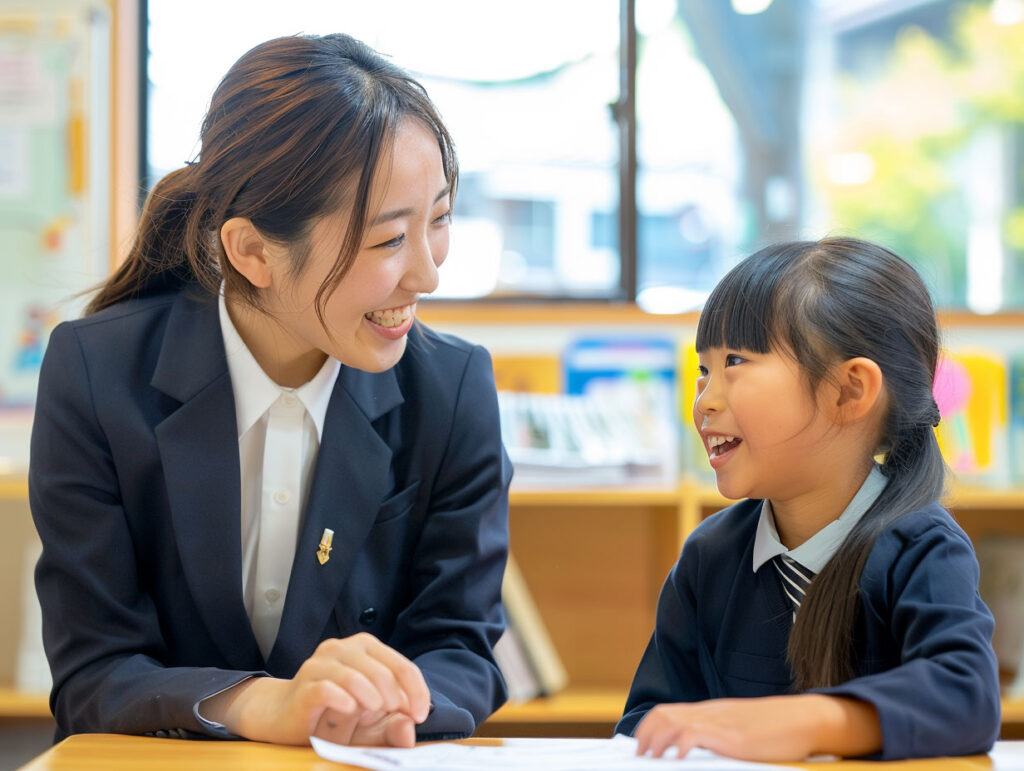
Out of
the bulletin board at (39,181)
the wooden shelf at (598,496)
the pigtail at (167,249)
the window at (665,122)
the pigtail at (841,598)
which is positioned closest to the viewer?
the pigtail at (841,598)

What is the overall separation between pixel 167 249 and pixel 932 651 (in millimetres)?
870

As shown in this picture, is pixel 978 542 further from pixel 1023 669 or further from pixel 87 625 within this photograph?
pixel 87 625

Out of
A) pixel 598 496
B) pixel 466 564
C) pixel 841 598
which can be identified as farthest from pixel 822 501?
Result: pixel 598 496

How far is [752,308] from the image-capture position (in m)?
1.09

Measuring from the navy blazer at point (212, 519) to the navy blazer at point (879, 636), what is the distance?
19 centimetres

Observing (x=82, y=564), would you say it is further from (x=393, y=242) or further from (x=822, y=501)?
(x=822, y=501)

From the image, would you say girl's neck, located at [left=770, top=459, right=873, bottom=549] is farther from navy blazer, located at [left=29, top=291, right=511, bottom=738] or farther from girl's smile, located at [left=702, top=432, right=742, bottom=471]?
navy blazer, located at [left=29, top=291, right=511, bottom=738]

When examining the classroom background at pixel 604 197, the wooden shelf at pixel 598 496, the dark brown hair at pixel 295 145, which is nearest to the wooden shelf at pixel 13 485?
the classroom background at pixel 604 197

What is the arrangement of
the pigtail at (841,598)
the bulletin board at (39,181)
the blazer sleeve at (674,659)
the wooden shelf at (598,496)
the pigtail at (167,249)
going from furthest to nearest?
the bulletin board at (39,181) < the wooden shelf at (598,496) < the pigtail at (167,249) < the blazer sleeve at (674,659) < the pigtail at (841,598)

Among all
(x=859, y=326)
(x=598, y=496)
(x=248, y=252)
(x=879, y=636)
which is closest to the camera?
(x=879, y=636)

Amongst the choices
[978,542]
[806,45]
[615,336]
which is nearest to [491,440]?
[615,336]

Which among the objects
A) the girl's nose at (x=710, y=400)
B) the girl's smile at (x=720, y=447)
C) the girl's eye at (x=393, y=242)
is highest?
the girl's eye at (x=393, y=242)

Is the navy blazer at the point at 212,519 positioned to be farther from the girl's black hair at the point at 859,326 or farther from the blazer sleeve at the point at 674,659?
the girl's black hair at the point at 859,326

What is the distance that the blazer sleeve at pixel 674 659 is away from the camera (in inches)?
42.5
